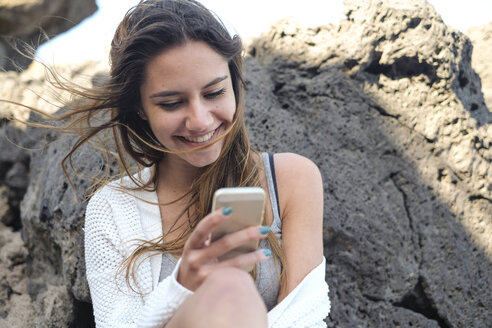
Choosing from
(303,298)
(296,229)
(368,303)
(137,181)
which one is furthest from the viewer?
(368,303)

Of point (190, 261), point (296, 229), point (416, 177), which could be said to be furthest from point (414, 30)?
point (190, 261)

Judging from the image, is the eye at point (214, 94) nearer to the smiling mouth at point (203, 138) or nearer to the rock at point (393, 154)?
the smiling mouth at point (203, 138)

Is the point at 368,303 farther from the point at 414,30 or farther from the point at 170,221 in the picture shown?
Answer: the point at 414,30

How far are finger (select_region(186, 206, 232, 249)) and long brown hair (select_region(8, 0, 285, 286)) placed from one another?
0.63 metres

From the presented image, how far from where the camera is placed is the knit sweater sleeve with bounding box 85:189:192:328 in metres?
1.80

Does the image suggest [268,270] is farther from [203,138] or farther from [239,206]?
[239,206]

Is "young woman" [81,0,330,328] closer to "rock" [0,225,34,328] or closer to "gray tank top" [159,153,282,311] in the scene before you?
"gray tank top" [159,153,282,311]

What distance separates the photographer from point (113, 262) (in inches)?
75.4

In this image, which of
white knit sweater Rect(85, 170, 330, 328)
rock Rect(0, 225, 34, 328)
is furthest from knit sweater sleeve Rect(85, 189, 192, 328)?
rock Rect(0, 225, 34, 328)

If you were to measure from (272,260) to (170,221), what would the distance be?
46 centimetres

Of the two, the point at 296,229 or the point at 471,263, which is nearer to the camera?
the point at 296,229

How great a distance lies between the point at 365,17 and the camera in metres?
2.59

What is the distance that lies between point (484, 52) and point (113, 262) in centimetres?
284

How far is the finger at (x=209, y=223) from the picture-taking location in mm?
1213
